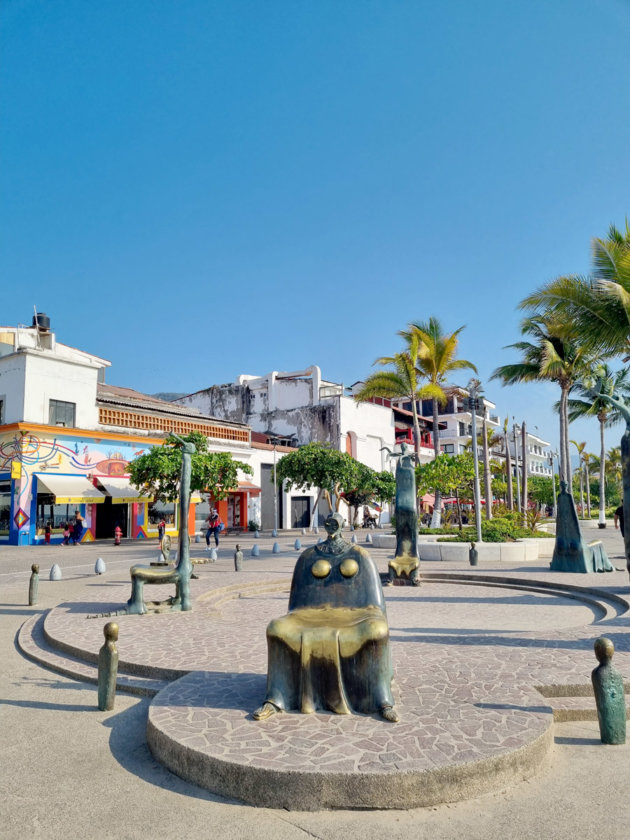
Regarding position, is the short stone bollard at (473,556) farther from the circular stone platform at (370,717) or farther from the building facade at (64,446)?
the building facade at (64,446)

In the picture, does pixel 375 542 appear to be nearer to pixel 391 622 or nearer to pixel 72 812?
pixel 391 622

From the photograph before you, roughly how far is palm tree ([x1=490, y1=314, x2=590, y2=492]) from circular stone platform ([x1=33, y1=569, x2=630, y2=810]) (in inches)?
681

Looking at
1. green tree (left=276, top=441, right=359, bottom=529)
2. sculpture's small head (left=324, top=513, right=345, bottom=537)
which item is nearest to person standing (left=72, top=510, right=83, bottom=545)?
green tree (left=276, top=441, right=359, bottom=529)

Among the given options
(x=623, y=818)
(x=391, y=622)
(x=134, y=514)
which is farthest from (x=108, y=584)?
(x=134, y=514)

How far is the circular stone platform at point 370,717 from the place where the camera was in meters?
3.78

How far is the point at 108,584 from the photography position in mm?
13703

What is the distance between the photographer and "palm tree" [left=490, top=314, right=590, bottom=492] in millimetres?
25375

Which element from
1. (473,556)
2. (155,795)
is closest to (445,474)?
(473,556)

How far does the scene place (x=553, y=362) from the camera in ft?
83.7

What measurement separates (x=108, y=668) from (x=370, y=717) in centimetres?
257

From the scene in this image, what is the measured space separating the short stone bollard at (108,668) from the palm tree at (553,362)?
2190 centimetres

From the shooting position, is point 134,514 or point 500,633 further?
point 134,514

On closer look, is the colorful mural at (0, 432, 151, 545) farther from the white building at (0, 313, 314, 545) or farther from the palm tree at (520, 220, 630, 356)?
the palm tree at (520, 220, 630, 356)

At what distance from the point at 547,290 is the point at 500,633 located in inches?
378
